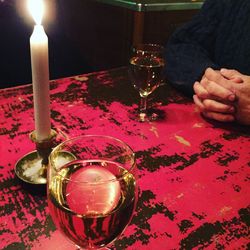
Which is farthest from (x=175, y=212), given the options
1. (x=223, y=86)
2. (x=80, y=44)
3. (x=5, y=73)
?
(x=80, y=44)

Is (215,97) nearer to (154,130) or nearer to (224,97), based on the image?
(224,97)

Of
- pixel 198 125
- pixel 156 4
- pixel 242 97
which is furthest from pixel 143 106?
pixel 156 4

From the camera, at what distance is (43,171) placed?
61 centimetres

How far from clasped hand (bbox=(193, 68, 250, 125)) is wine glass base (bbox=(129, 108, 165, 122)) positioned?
0.35 ft

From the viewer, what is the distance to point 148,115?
87cm

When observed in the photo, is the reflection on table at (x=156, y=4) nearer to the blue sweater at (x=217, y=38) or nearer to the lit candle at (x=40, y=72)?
the blue sweater at (x=217, y=38)

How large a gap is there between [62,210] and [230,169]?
0.39 m

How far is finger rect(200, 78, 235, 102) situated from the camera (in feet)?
2.88

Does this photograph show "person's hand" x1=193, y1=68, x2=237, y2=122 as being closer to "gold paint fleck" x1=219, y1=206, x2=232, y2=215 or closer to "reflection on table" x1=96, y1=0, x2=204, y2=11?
"gold paint fleck" x1=219, y1=206, x2=232, y2=215

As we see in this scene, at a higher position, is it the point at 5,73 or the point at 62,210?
the point at 62,210

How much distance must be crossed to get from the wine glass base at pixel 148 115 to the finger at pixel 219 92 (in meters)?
0.14

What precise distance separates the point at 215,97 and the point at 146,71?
20 centimetres

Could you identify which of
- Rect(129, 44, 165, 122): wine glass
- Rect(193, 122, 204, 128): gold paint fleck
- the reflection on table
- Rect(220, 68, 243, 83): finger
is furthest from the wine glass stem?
the reflection on table

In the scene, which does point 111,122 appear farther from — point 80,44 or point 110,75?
point 80,44
